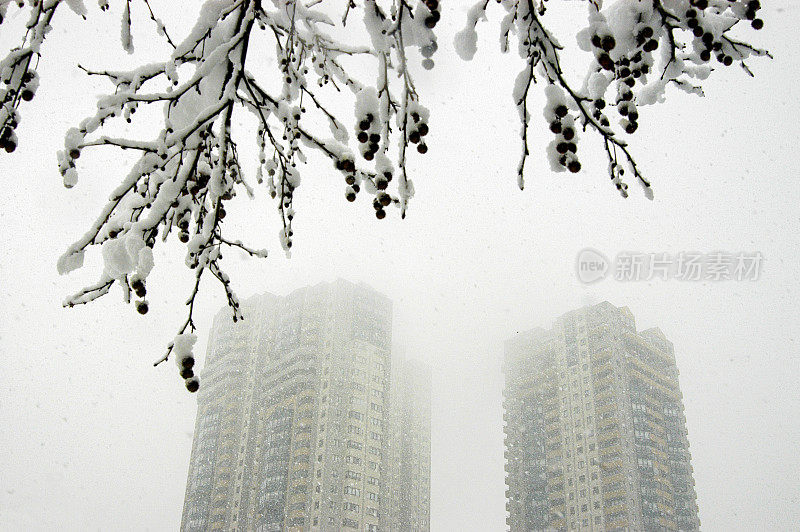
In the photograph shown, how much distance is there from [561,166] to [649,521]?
223ft

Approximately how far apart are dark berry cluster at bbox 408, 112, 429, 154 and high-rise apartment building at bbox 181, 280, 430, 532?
61404mm

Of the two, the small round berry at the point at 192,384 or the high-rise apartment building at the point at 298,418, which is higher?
the high-rise apartment building at the point at 298,418

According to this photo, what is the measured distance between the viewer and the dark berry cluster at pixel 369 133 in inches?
105

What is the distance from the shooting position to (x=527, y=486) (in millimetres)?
71625

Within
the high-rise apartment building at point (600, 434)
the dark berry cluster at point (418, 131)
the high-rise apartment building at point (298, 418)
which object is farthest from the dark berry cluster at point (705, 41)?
the high-rise apartment building at point (600, 434)

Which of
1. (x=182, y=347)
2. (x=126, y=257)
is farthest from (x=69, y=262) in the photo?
(x=182, y=347)

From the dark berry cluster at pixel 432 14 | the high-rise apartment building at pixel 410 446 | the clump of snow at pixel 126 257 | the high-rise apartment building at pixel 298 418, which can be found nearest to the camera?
the dark berry cluster at pixel 432 14

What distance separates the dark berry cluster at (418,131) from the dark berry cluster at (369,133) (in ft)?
0.58

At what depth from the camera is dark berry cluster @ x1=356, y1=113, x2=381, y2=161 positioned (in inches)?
105

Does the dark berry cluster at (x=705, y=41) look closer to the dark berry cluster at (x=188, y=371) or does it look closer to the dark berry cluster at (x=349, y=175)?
the dark berry cluster at (x=349, y=175)

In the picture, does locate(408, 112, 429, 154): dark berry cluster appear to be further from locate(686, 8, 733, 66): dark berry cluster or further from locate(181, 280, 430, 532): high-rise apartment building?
locate(181, 280, 430, 532): high-rise apartment building

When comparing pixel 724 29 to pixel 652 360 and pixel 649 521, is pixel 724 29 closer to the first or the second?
pixel 649 521

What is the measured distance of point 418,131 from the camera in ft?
8.86

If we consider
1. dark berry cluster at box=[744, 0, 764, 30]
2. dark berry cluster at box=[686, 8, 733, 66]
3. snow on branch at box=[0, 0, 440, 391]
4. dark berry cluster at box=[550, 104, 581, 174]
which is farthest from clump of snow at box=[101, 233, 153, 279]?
dark berry cluster at box=[744, 0, 764, 30]
